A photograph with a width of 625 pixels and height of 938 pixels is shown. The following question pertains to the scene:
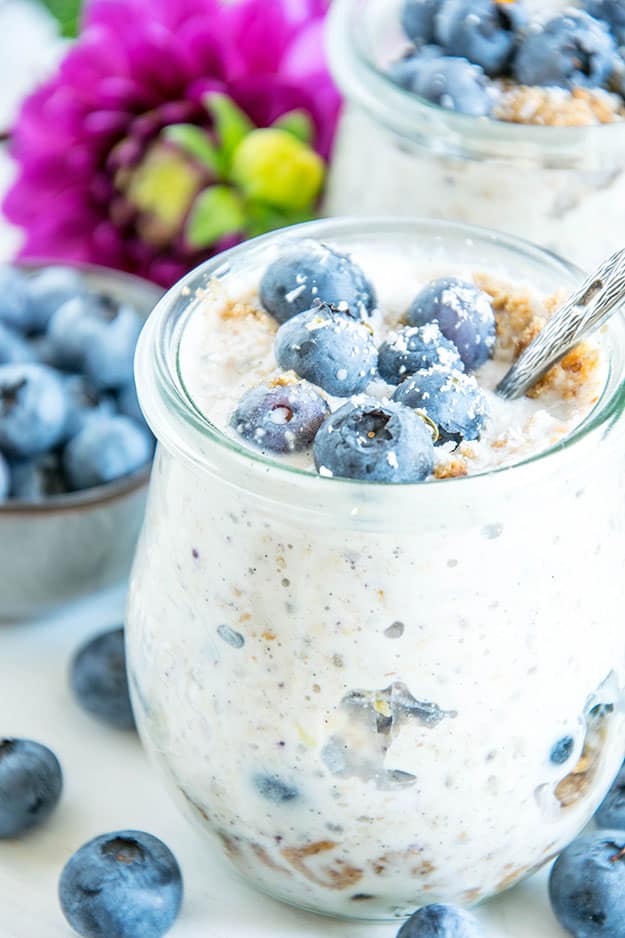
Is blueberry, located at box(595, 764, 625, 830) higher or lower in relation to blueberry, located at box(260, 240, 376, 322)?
lower

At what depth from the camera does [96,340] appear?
1.21 m

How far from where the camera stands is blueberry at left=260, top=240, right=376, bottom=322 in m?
0.81

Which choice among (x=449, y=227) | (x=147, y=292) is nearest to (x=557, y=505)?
(x=449, y=227)

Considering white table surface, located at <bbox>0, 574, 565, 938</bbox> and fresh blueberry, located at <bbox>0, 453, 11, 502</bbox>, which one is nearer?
white table surface, located at <bbox>0, 574, 565, 938</bbox>

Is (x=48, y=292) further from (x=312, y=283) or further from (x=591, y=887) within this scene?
(x=591, y=887)

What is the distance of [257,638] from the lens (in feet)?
2.46

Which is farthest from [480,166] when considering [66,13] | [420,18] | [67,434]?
[66,13]

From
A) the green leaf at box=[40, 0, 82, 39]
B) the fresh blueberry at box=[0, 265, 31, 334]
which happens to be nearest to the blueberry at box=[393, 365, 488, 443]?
the fresh blueberry at box=[0, 265, 31, 334]

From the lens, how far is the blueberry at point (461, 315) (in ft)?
2.59

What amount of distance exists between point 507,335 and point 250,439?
0.19 meters

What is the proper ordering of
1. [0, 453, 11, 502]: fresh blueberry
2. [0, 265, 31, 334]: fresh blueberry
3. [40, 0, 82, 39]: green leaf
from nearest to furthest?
1. [0, 453, 11, 502]: fresh blueberry
2. [0, 265, 31, 334]: fresh blueberry
3. [40, 0, 82, 39]: green leaf

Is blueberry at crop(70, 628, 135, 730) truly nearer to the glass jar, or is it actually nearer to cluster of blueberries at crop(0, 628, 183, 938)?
cluster of blueberries at crop(0, 628, 183, 938)

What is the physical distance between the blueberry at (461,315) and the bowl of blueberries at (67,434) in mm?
370

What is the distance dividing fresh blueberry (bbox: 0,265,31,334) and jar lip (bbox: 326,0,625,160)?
0.36 meters
